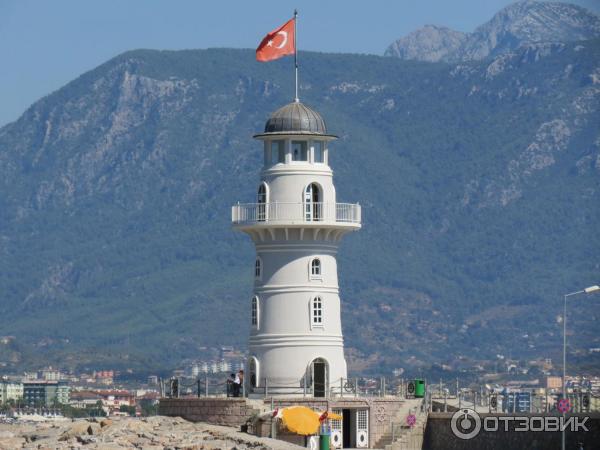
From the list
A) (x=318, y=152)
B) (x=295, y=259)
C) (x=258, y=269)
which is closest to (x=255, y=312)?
(x=258, y=269)

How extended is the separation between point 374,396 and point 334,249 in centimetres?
485

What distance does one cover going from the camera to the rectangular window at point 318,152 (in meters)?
75.1

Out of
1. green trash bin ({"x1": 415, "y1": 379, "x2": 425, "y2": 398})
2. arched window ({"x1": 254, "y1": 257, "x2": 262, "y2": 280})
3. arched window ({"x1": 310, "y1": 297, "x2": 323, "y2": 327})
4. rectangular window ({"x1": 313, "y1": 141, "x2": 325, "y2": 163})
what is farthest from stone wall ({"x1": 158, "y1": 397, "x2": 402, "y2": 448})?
rectangular window ({"x1": 313, "y1": 141, "x2": 325, "y2": 163})

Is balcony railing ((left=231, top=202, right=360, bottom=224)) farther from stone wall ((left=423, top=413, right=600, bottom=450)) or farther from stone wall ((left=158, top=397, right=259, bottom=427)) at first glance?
stone wall ((left=423, top=413, right=600, bottom=450))

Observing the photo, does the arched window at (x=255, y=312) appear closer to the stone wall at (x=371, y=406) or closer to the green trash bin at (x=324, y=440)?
the stone wall at (x=371, y=406)

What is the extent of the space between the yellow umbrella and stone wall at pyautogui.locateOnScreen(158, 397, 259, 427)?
1538 millimetres

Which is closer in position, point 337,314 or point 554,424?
point 554,424

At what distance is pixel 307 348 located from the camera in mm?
74125

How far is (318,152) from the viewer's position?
247 ft

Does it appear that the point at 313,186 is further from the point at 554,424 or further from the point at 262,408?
the point at 554,424

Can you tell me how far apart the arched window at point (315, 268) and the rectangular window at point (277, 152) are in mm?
3283

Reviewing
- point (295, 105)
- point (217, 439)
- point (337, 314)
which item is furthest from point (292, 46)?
point (217, 439)

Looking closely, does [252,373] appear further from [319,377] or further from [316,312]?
[316,312]

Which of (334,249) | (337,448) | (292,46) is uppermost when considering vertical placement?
(292,46)
